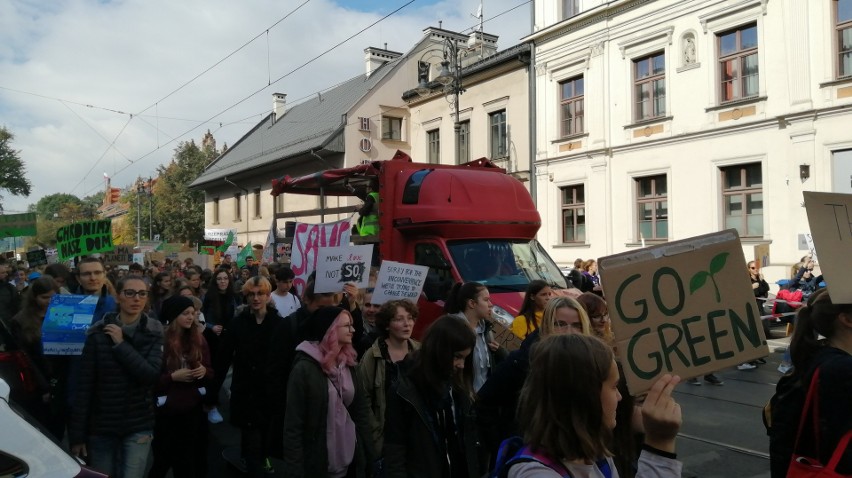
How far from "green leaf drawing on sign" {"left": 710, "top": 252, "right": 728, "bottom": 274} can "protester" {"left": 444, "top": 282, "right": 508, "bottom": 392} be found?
237 cm

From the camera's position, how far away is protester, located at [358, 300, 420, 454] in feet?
13.9

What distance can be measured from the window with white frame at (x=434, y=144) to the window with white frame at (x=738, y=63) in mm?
12201

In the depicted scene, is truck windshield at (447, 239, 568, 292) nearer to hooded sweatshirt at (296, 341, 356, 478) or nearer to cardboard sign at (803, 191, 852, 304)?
hooded sweatshirt at (296, 341, 356, 478)

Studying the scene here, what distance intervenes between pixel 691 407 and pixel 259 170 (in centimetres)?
2897

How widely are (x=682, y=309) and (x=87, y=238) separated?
11704mm

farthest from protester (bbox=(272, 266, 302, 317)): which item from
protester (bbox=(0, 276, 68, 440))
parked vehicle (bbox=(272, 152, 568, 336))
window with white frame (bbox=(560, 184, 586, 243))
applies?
window with white frame (bbox=(560, 184, 586, 243))

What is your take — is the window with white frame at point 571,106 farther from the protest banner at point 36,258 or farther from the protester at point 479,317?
the protester at point 479,317

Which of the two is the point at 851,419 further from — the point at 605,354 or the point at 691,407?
the point at 691,407

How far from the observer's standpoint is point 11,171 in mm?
45062

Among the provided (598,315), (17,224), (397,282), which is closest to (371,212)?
(397,282)

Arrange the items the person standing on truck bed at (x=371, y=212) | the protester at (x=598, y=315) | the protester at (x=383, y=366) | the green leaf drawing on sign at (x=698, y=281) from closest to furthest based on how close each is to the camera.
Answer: the green leaf drawing on sign at (x=698, y=281) < the protester at (x=383, y=366) < the protester at (x=598, y=315) < the person standing on truck bed at (x=371, y=212)

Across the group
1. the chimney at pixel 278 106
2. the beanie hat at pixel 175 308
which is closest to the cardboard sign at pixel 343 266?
the beanie hat at pixel 175 308

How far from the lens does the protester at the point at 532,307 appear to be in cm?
537

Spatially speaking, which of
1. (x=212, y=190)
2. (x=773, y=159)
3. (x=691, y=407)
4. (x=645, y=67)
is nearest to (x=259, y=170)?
(x=212, y=190)
